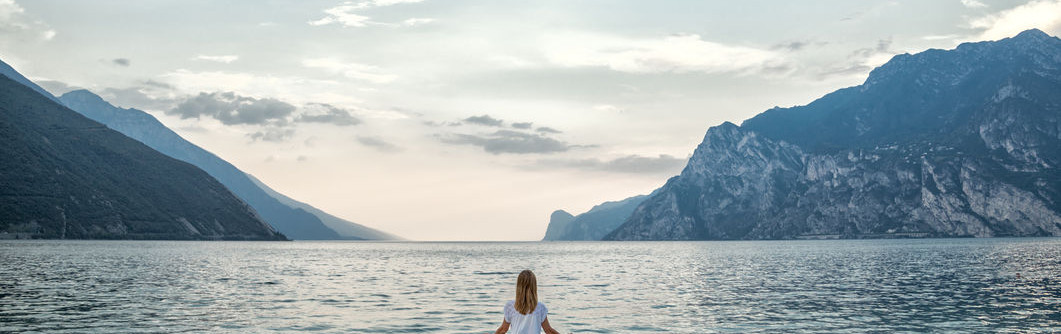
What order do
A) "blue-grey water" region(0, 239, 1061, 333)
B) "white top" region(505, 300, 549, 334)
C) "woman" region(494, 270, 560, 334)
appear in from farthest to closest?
1. "blue-grey water" region(0, 239, 1061, 333)
2. "white top" region(505, 300, 549, 334)
3. "woman" region(494, 270, 560, 334)

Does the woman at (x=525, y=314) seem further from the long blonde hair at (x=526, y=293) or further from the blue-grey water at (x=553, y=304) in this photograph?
the blue-grey water at (x=553, y=304)

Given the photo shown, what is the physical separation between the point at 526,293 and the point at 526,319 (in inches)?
37.2

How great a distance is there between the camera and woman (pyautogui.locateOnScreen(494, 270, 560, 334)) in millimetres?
16281

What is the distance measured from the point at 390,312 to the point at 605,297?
19.5 metres

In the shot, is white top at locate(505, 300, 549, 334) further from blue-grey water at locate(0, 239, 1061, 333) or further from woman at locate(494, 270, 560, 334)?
blue-grey water at locate(0, 239, 1061, 333)

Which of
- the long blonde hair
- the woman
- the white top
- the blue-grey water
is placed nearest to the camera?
the long blonde hair

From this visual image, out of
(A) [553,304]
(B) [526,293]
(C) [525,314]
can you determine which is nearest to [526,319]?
(C) [525,314]

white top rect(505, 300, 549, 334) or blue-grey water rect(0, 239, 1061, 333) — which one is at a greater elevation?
white top rect(505, 300, 549, 334)

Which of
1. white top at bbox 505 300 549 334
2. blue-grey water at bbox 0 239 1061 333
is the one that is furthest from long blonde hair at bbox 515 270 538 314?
blue-grey water at bbox 0 239 1061 333

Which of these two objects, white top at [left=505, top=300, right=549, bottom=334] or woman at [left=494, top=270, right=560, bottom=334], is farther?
white top at [left=505, top=300, right=549, bottom=334]

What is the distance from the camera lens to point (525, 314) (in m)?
16.7

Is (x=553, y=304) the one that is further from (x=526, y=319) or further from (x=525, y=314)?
(x=525, y=314)

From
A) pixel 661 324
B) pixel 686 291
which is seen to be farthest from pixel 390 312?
pixel 686 291

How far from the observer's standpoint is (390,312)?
50219mm
